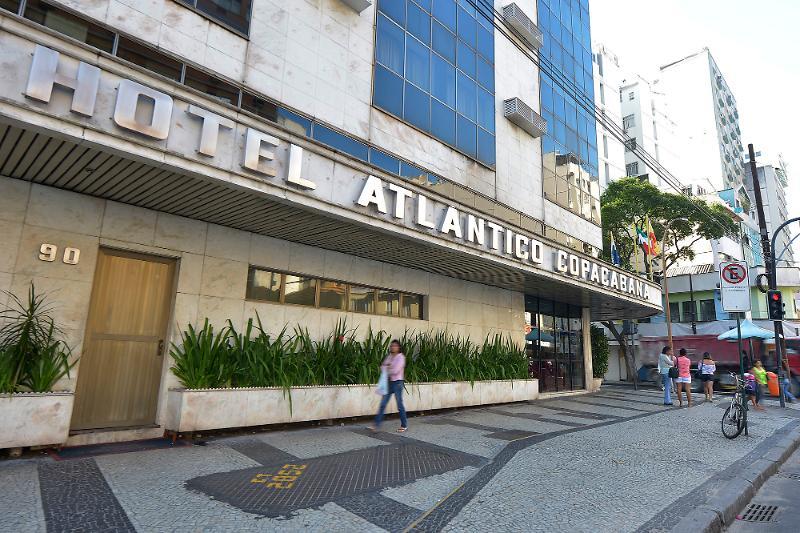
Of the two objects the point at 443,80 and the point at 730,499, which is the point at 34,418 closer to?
the point at 730,499

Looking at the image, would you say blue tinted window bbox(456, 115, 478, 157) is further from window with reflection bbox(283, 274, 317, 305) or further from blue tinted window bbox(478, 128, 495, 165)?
window with reflection bbox(283, 274, 317, 305)

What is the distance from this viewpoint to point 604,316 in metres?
23.0

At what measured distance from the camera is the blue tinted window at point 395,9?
11.5 metres

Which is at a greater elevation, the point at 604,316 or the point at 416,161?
the point at 416,161

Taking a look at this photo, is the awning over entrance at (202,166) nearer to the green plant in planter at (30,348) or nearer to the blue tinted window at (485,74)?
the green plant in planter at (30,348)

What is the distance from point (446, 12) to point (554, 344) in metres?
12.7

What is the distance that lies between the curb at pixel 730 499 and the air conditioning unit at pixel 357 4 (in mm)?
10829

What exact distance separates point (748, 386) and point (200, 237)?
13.2 metres

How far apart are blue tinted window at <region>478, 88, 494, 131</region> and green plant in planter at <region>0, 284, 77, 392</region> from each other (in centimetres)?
1208

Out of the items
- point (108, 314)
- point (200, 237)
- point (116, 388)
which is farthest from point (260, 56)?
point (116, 388)

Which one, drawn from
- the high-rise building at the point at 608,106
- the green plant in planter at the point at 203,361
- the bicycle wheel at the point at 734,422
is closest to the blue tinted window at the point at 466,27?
the green plant in planter at the point at 203,361

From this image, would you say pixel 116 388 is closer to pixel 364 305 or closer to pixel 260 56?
pixel 364 305

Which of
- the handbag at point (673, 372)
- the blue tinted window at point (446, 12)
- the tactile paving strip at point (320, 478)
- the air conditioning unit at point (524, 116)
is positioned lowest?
the tactile paving strip at point (320, 478)

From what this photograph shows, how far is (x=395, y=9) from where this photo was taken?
11.8 meters
